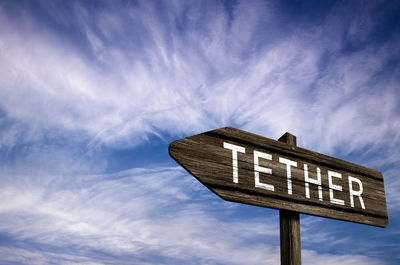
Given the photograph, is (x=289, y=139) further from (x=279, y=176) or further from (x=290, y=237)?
(x=290, y=237)

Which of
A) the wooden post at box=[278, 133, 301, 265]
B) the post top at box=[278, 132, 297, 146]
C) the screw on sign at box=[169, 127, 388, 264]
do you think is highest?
the post top at box=[278, 132, 297, 146]

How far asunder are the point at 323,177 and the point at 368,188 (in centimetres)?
78

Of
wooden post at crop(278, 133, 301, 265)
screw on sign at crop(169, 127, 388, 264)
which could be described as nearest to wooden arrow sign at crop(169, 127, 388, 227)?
screw on sign at crop(169, 127, 388, 264)

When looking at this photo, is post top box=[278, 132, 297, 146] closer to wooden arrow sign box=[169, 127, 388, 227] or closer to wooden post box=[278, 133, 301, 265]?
wooden arrow sign box=[169, 127, 388, 227]

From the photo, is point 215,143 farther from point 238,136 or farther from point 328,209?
point 328,209

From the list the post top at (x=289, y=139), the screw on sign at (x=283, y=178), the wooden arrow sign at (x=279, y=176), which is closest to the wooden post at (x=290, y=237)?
the screw on sign at (x=283, y=178)

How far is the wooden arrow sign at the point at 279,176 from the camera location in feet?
9.21

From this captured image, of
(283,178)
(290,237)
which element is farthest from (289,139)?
(290,237)

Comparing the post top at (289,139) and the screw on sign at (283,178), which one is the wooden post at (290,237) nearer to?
the screw on sign at (283,178)

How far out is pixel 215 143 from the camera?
2.92m

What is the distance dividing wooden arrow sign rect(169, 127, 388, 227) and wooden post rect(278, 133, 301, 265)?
Answer: 125mm

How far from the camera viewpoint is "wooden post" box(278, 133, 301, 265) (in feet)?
9.90

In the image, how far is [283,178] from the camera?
3.14m

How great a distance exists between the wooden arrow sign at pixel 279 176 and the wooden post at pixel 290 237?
0.41 feet
